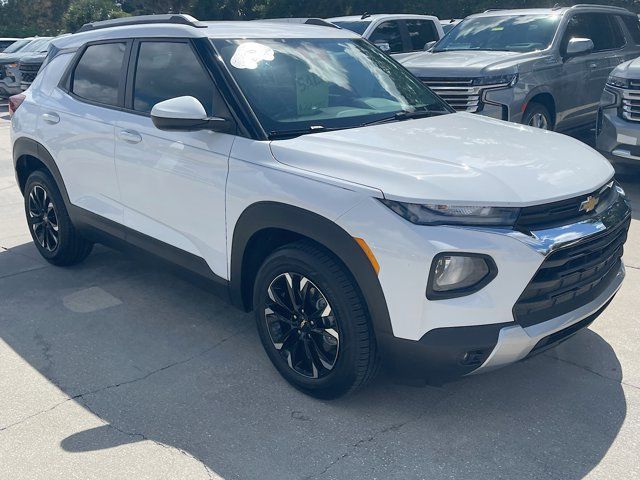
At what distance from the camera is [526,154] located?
340cm

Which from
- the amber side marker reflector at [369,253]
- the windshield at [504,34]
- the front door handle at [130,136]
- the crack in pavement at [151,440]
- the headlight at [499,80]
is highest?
the front door handle at [130,136]

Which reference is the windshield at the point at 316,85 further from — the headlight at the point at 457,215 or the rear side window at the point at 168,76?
the headlight at the point at 457,215

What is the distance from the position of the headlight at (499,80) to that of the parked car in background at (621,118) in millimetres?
921

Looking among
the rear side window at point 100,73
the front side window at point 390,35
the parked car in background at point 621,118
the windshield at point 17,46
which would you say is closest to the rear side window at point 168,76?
the rear side window at point 100,73

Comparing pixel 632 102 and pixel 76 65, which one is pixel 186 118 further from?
pixel 632 102

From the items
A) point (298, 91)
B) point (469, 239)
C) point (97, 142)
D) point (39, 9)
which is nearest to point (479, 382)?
point (469, 239)

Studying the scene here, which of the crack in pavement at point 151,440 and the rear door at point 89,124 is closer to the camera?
the crack in pavement at point 151,440

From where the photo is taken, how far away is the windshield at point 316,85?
374 cm

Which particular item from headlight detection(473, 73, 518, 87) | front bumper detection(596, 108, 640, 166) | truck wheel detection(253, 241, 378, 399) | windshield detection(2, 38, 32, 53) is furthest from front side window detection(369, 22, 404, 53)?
windshield detection(2, 38, 32, 53)

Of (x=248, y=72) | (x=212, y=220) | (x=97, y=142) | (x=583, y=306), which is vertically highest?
(x=248, y=72)

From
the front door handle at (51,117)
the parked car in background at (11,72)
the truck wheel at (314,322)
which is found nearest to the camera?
the truck wheel at (314,322)

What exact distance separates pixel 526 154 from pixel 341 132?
0.92 metres

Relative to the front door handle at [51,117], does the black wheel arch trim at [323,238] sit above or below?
below

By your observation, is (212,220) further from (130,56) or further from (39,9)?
(39,9)
